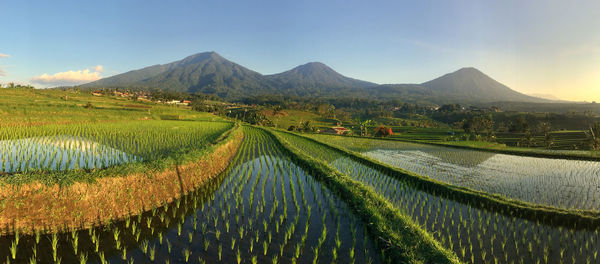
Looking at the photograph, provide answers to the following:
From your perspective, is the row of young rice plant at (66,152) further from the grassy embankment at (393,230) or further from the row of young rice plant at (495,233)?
the row of young rice plant at (495,233)

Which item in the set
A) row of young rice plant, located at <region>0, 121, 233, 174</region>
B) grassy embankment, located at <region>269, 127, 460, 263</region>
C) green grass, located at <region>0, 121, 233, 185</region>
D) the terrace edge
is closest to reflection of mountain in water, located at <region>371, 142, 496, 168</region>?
grassy embankment, located at <region>269, 127, 460, 263</region>

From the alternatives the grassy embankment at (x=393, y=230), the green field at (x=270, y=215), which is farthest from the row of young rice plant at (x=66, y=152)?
the grassy embankment at (x=393, y=230)

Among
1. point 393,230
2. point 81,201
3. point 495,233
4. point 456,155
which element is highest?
point 81,201

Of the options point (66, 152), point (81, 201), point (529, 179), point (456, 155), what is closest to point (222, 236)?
point (81, 201)

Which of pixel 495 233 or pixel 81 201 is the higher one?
pixel 81 201

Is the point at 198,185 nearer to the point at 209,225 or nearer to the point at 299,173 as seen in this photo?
the point at 209,225

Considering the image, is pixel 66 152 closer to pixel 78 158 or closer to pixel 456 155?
pixel 78 158
